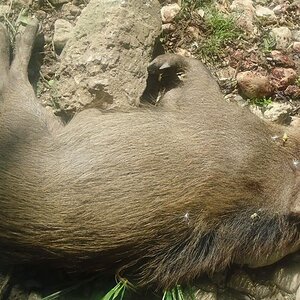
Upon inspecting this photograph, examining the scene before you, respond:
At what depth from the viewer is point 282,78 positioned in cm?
510

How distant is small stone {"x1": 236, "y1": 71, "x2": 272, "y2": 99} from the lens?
5043mm

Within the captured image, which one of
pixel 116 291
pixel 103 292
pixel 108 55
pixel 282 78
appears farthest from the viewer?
pixel 282 78

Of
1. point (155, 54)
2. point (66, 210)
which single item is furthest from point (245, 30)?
point (66, 210)

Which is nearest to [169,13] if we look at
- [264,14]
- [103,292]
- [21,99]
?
[264,14]

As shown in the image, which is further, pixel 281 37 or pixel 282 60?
pixel 281 37

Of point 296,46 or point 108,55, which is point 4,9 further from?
point 296,46

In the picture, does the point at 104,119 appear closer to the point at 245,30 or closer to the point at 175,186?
the point at 175,186

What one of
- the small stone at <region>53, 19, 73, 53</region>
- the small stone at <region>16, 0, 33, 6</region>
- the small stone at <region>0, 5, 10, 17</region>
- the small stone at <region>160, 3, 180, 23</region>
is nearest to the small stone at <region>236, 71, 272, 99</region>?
the small stone at <region>160, 3, 180, 23</region>

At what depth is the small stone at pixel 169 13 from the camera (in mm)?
5215

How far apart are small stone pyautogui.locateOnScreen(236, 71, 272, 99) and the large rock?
2.28 ft

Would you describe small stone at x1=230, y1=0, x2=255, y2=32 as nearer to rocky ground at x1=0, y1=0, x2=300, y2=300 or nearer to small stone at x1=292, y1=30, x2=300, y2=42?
rocky ground at x1=0, y1=0, x2=300, y2=300

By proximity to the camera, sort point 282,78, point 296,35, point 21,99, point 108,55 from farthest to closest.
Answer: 1. point 296,35
2. point 282,78
3. point 108,55
4. point 21,99

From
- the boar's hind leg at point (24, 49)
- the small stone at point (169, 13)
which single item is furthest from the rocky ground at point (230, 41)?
the boar's hind leg at point (24, 49)

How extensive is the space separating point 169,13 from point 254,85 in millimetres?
816
